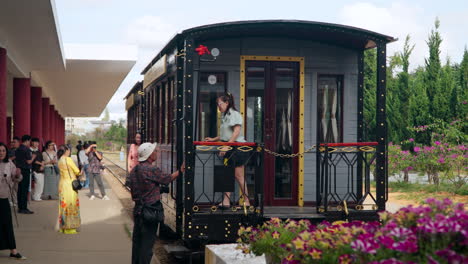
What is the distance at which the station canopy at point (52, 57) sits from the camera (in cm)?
1212

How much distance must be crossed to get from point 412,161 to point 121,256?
1421 centimetres

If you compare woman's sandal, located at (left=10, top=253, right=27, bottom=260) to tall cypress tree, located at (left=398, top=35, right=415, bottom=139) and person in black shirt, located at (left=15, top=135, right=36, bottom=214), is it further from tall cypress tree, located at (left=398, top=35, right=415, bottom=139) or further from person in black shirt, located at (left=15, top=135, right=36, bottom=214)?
tall cypress tree, located at (left=398, top=35, right=415, bottom=139)

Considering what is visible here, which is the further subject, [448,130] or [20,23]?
[448,130]

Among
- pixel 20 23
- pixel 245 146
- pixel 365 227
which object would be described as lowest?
pixel 365 227

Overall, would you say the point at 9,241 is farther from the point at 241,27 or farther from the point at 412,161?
the point at 412,161

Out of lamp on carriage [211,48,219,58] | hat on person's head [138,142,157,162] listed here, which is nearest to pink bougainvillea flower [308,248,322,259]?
hat on person's head [138,142,157,162]

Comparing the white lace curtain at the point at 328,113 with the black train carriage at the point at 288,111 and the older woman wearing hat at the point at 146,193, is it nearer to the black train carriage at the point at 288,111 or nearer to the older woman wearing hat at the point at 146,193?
the black train carriage at the point at 288,111

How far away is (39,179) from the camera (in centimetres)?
1742

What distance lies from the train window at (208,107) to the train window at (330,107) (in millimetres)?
1543

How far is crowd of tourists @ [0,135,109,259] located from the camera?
876cm

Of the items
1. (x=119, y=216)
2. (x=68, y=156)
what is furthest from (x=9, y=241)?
(x=119, y=216)

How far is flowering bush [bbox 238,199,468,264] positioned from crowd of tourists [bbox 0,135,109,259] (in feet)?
17.6

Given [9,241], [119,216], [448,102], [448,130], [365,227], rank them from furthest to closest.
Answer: [448,102] → [448,130] → [119,216] → [9,241] → [365,227]

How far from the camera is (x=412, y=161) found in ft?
69.7
